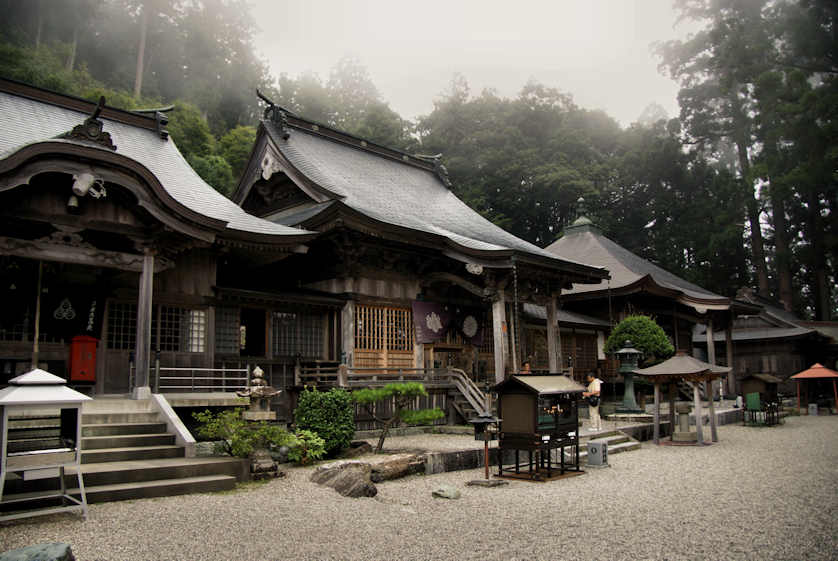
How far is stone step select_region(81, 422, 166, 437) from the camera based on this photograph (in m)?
8.59

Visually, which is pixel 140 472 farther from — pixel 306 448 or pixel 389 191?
pixel 389 191

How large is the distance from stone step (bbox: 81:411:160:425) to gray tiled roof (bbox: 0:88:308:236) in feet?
13.5

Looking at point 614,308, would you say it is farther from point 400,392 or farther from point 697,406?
point 400,392

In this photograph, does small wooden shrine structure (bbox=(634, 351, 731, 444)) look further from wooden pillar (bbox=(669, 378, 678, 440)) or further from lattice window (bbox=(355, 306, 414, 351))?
lattice window (bbox=(355, 306, 414, 351))

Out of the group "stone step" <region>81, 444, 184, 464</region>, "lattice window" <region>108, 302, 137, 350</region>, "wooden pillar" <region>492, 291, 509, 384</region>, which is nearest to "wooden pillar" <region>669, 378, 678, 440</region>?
"wooden pillar" <region>492, 291, 509, 384</region>

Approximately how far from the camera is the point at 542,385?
9461 millimetres

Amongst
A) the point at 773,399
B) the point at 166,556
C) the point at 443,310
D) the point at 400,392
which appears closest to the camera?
the point at 166,556

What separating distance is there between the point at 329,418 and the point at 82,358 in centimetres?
467

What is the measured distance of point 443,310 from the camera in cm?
1742

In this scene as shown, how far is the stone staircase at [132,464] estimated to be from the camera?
7016 millimetres

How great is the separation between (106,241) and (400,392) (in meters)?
6.03

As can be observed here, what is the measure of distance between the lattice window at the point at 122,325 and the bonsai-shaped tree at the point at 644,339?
553 inches

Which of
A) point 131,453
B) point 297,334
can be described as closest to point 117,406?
point 131,453

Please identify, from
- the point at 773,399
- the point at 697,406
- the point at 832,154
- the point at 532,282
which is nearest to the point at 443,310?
the point at 532,282
